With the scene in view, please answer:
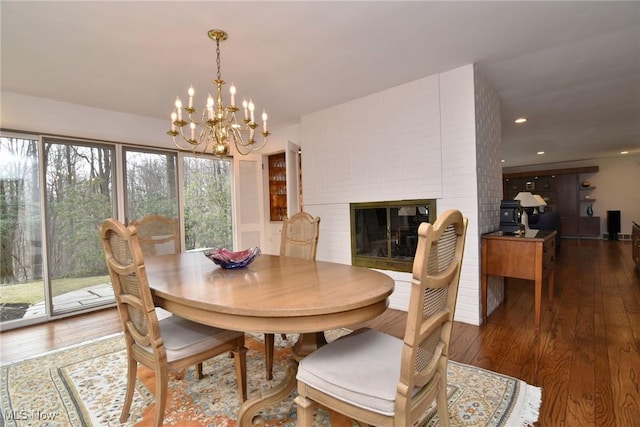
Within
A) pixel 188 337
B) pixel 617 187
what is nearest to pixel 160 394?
pixel 188 337

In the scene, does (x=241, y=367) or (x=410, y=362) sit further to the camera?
(x=241, y=367)

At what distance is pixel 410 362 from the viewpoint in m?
0.92

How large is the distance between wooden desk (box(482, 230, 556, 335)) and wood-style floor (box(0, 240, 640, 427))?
295mm

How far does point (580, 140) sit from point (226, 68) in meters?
7.00

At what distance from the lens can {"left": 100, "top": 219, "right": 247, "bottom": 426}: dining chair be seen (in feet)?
4.30

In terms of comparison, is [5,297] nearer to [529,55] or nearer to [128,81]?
[128,81]

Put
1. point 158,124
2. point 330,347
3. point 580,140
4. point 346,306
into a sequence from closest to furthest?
point 346,306, point 330,347, point 158,124, point 580,140

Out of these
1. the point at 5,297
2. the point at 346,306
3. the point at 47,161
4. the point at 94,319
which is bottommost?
the point at 94,319

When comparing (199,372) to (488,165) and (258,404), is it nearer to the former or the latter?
(258,404)

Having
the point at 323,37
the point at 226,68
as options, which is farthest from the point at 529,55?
the point at 226,68

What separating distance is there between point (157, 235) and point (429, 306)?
8.71 ft

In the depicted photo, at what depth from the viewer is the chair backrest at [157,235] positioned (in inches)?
107

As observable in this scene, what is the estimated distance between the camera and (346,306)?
44.3 inches

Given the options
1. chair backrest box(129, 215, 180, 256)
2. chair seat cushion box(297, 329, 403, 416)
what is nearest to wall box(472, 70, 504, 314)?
chair seat cushion box(297, 329, 403, 416)
